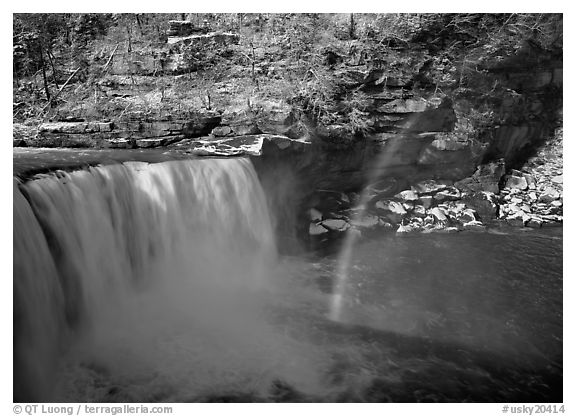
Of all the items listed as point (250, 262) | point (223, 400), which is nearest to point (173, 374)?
point (223, 400)

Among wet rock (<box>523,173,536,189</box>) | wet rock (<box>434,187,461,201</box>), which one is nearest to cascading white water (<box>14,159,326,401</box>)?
wet rock (<box>434,187,461,201</box>)

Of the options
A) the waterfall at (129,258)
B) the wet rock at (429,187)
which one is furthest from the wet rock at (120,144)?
the wet rock at (429,187)

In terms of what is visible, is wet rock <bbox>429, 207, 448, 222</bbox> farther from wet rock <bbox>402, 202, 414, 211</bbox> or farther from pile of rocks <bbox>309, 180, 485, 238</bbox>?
wet rock <bbox>402, 202, 414, 211</bbox>

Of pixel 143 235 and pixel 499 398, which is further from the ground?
pixel 143 235

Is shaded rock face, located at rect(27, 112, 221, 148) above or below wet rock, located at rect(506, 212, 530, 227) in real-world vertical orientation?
above

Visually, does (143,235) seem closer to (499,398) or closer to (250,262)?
(250,262)
